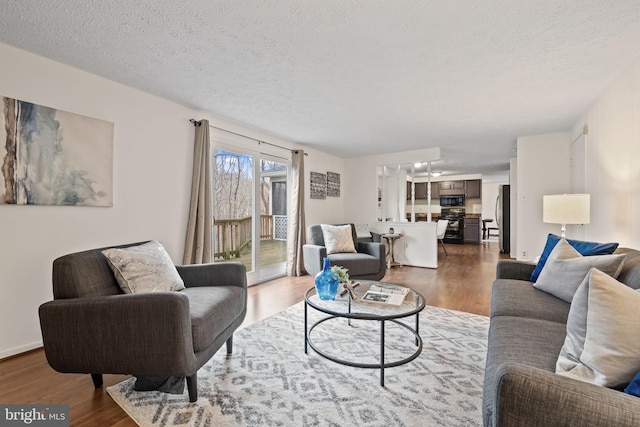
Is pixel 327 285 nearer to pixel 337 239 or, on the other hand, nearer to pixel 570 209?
pixel 337 239

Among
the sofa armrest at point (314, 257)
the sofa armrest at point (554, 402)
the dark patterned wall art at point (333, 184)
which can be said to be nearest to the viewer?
the sofa armrest at point (554, 402)

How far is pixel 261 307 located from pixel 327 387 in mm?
1631

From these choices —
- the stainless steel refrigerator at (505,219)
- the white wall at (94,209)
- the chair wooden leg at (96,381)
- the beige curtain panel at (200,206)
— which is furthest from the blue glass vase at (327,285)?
the stainless steel refrigerator at (505,219)

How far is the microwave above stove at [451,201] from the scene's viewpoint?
9.36m

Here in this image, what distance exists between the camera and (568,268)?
6.14 ft

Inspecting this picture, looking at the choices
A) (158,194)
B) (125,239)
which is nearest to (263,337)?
(125,239)

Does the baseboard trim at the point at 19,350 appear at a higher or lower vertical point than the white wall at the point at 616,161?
lower

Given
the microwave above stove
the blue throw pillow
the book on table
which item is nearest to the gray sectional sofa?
the blue throw pillow

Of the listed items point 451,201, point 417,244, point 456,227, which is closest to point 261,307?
point 417,244

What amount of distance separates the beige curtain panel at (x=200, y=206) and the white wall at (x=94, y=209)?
0.10 metres

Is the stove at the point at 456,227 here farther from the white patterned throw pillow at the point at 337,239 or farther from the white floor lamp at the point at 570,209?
the white floor lamp at the point at 570,209

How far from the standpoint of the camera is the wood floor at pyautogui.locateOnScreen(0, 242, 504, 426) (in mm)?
1585

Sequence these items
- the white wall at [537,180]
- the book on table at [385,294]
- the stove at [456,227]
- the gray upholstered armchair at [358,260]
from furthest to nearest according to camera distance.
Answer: the stove at [456,227] → the white wall at [537,180] → the gray upholstered armchair at [358,260] → the book on table at [385,294]

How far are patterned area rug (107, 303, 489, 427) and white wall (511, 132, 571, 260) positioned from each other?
3134mm
